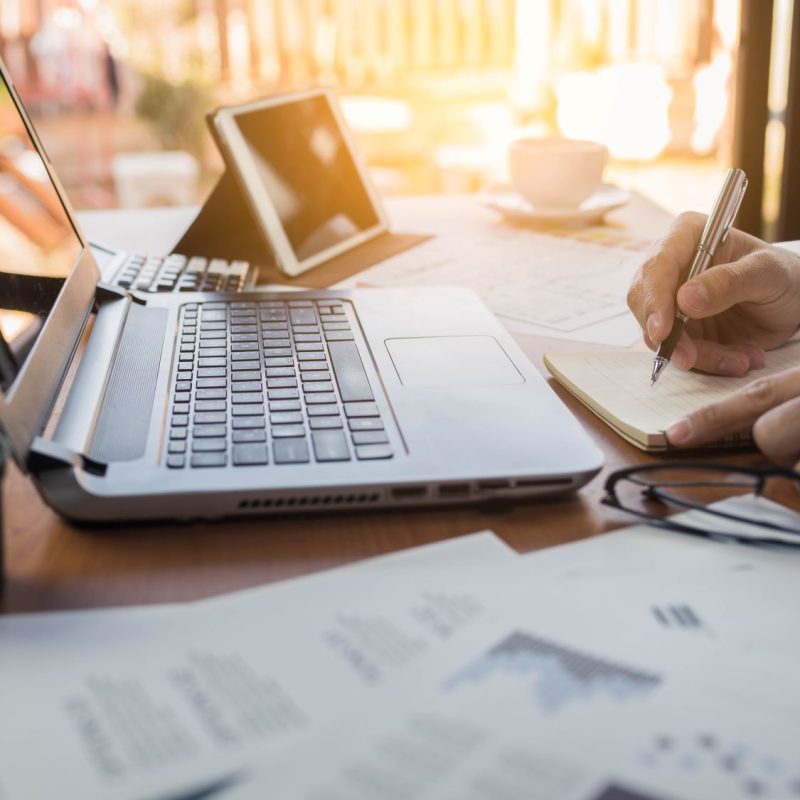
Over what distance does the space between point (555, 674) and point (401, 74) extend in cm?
526

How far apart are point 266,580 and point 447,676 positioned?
4.8 inches

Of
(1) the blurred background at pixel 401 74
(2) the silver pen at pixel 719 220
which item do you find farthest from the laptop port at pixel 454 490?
(1) the blurred background at pixel 401 74

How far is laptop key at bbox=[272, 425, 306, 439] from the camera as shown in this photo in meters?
0.57

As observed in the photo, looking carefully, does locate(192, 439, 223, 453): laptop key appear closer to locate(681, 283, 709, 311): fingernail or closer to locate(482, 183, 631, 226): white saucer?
locate(681, 283, 709, 311): fingernail

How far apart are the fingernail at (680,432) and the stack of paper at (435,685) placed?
0.12 m

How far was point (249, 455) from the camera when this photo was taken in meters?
0.54

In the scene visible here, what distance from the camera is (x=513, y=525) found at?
541 millimetres

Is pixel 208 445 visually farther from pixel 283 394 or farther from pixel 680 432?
pixel 680 432

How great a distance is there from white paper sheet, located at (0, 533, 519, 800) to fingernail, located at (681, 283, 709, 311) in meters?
0.31

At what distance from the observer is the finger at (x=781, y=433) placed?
58 cm

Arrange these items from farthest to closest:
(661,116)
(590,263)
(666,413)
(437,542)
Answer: (661,116)
(590,263)
(666,413)
(437,542)

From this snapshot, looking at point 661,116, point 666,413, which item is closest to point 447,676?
point 666,413

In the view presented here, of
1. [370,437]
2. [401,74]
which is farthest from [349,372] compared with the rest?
[401,74]

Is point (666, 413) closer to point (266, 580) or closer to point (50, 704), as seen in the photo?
point (266, 580)
